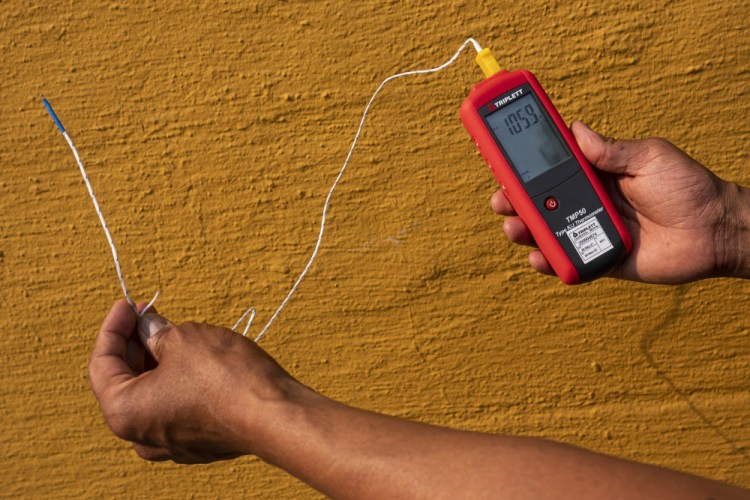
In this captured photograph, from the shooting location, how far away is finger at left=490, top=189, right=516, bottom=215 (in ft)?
4.31

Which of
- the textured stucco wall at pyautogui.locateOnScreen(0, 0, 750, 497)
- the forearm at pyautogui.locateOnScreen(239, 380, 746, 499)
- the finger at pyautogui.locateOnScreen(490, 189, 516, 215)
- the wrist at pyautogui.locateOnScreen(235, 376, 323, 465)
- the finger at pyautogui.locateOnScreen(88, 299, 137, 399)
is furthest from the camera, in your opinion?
the textured stucco wall at pyautogui.locateOnScreen(0, 0, 750, 497)

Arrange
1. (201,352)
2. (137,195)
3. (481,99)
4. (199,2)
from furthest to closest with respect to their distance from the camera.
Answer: (137,195) → (199,2) → (481,99) → (201,352)

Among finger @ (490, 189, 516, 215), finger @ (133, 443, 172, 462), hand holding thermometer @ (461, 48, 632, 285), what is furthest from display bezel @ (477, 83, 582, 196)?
finger @ (133, 443, 172, 462)

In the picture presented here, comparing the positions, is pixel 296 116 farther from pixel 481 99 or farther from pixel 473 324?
pixel 473 324

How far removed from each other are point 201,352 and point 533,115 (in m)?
0.66

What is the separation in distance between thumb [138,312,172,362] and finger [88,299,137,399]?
2 cm

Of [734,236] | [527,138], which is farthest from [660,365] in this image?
[527,138]

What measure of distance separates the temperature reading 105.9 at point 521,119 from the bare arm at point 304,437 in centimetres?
55

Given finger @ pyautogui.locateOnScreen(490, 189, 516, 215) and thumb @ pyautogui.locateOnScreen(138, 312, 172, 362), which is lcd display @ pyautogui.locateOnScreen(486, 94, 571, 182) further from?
thumb @ pyautogui.locateOnScreen(138, 312, 172, 362)

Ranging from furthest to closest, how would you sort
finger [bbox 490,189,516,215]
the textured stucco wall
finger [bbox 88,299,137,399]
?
the textured stucco wall < finger [bbox 490,189,516,215] < finger [bbox 88,299,137,399]

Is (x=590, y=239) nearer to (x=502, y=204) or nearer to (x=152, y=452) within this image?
(x=502, y=204)

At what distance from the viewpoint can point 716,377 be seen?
1.62 meters

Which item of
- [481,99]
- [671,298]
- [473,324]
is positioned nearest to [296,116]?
[481,99]

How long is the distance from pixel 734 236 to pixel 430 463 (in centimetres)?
74
